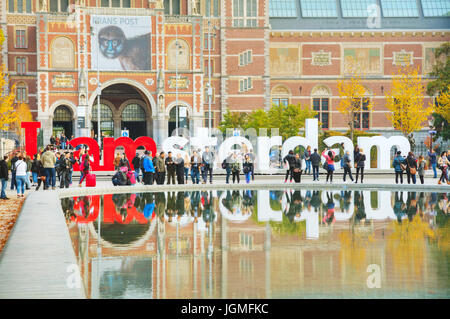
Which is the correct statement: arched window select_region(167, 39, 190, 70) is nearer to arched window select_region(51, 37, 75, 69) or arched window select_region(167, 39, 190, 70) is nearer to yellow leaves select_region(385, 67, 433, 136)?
arched window select_region(51, 37, 75, 69)

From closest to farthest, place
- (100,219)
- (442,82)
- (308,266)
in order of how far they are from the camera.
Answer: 1. (308,266)
2. (100,219)
3. (442,82)

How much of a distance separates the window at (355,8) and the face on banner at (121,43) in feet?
55.8

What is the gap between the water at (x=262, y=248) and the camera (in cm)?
830

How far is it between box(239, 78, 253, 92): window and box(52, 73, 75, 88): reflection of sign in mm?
12804

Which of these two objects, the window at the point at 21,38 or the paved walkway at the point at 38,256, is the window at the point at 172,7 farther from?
the paved walkway at the point at 38,256

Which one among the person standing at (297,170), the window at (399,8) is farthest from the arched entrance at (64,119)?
the person standing at (297,170)

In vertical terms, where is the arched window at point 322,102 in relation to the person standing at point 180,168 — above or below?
above

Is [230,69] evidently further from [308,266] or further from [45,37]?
[308,266]

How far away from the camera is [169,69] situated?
49.4m

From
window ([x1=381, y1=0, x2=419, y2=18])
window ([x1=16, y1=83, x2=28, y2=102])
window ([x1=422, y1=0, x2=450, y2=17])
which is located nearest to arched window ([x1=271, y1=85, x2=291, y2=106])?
window ([x1=381, y1=0, x2=419, y2=18])

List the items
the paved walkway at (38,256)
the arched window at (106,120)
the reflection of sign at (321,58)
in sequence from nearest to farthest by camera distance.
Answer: the paved walkway at (38,256), the reflection of sign at (321,58), the arched window at (106,120)

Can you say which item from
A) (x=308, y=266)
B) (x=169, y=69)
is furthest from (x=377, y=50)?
(x=308, y=266)

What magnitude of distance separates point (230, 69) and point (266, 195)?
31994 millimetres

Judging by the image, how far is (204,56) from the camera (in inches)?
2078
